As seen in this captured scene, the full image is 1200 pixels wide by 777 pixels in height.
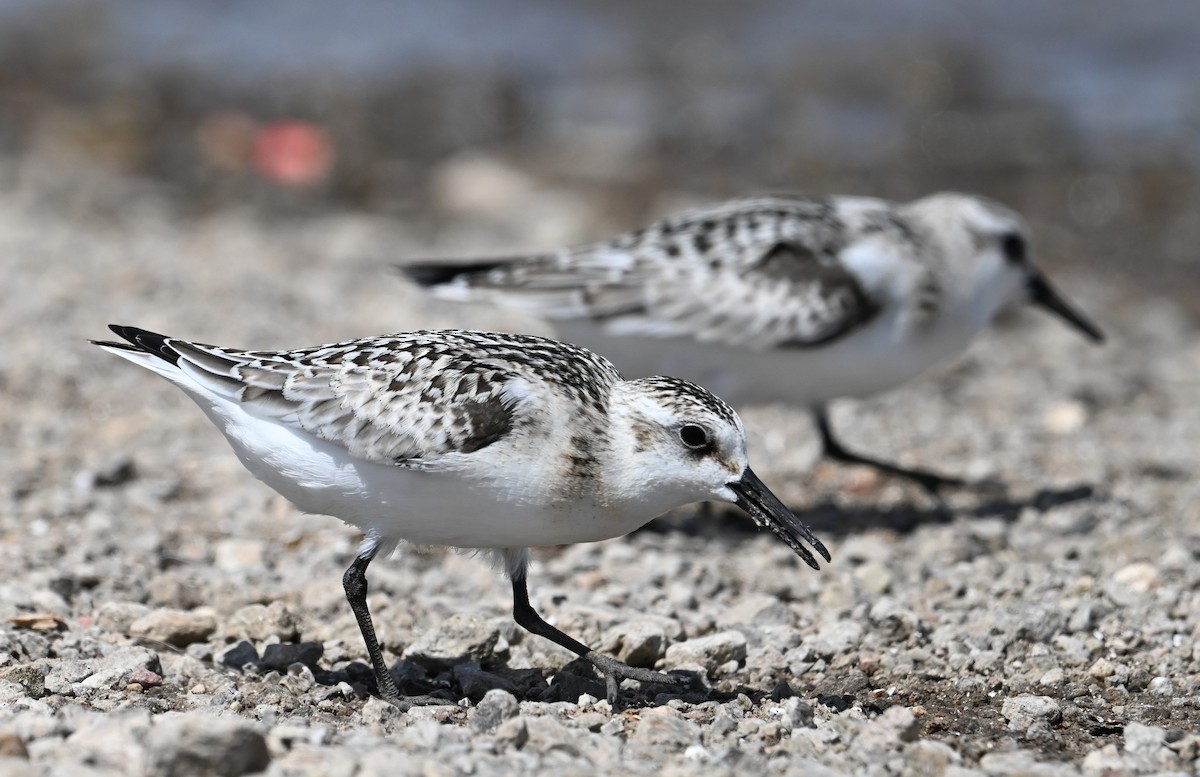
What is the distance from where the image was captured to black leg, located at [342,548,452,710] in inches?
196

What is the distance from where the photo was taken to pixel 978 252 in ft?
26.6

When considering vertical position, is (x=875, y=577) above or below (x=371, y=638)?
below

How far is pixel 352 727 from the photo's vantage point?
470 centimetres

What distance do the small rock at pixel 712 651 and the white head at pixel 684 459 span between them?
65cm

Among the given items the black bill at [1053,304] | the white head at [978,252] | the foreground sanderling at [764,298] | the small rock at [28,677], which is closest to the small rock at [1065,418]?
the black bill at [1053,304]

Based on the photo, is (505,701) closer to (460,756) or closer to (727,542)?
(460,756)

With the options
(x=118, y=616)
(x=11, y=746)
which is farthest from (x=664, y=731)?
(x=118, y=616)

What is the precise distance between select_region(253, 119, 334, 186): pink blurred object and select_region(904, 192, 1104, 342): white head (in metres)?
6.92

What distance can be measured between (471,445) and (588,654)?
93 cm

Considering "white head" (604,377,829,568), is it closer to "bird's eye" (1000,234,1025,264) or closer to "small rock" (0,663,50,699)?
"small rock" (0,663,50,699)

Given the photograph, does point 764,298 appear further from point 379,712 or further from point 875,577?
point 379,712

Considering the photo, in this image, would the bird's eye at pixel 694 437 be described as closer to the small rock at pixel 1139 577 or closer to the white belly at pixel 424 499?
the white belly at pixel 424 499

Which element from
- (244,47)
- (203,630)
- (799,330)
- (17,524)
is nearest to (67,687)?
(203,630)

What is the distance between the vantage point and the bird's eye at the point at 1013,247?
823cm
